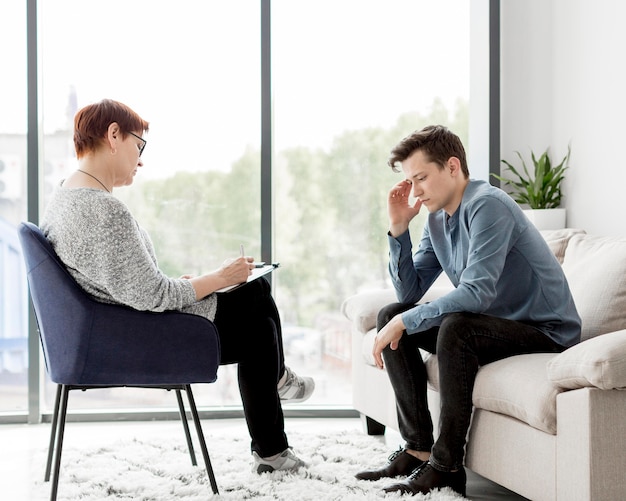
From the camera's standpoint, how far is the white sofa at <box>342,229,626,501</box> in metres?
1.74

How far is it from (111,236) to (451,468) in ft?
3.65

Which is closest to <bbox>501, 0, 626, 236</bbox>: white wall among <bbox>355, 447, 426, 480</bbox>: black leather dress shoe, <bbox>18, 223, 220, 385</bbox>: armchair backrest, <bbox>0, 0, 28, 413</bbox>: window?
<bbox>355, 447, 426, 480</bbox>: black leather dress shoe

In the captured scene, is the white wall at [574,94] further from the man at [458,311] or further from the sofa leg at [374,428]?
the sofa leg at [374,428]

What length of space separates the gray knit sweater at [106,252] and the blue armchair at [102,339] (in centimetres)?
4

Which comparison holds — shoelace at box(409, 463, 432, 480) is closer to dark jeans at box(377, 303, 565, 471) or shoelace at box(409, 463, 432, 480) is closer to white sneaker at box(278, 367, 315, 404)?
dark jeans at box(377, 303, 565, 471)

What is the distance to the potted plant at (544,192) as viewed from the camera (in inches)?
132

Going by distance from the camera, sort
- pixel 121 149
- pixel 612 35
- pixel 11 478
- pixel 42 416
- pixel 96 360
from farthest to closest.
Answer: pixel 42 416 < pixel 612 35 < pixel 11 478 < pixel 121 149 < pixel 96 360

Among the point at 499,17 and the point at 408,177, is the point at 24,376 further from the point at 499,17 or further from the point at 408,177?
the point at 499,17

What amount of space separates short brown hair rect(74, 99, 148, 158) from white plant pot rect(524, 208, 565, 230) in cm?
179

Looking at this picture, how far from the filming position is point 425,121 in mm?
3740

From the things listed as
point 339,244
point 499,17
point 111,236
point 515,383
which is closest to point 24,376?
point 339,244

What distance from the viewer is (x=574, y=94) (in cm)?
338

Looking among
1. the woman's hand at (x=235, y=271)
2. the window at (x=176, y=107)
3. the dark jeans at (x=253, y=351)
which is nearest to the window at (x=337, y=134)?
the window at (x=176, y=107)

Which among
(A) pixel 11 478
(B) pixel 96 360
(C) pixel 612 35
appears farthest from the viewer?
(C) pixel 612 35
